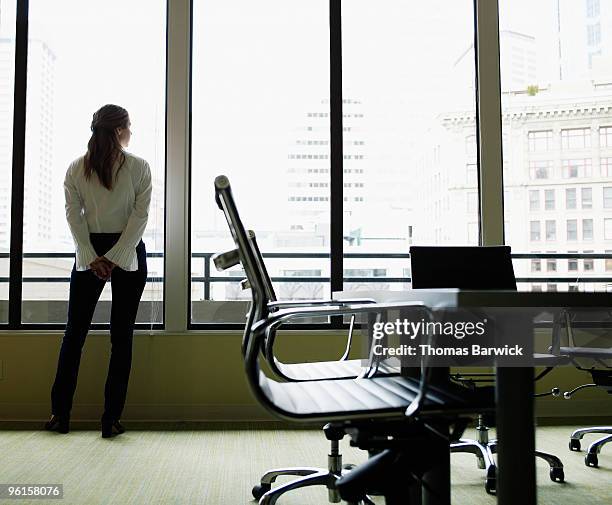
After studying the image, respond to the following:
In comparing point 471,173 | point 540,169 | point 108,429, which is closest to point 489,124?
point 471,173

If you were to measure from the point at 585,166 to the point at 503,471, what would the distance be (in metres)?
3.12

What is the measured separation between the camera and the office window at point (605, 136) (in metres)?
4.05

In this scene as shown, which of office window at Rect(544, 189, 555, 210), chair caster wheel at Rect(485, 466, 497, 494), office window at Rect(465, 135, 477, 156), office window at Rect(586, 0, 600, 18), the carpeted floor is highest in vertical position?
office window at Rect(586, 0, 600, 18)

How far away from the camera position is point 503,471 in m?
1.40

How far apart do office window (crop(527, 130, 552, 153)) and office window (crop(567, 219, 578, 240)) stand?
480mm

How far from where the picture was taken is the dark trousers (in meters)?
3.29

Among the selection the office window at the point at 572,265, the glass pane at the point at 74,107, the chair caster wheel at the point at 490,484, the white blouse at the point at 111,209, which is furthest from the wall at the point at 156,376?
the chair caster wheel at the point at 490,484

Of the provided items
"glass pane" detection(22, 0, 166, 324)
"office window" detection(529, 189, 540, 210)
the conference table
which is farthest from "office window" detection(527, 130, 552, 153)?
the conference table

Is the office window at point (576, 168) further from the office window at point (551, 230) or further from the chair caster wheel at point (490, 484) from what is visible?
the chair caster wheel at point (490, 484)

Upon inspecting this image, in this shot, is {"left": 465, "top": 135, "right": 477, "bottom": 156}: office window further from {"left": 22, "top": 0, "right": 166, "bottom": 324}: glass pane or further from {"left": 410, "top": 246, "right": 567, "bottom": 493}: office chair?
{"left": 22, "top": 0, "right": 166, "bottom": 324}: glass pane

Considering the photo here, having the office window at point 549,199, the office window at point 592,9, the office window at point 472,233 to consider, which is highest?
the office window at point 592,9

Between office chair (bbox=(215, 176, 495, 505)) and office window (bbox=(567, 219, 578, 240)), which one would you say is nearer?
office chair (bbox=(215, 176, 495, 505))

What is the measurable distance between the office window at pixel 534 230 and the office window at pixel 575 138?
0.52 metres

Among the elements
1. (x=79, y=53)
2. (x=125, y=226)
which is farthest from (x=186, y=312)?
(x=79, y=53)
